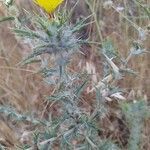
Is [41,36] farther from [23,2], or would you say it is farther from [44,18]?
[23,2]

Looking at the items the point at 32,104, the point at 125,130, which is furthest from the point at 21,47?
the point at 125,130

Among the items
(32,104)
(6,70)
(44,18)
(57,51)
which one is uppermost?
(44,18)

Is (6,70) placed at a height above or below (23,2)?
below

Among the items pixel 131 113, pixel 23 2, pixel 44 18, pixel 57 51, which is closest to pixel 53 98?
pixel 57 51

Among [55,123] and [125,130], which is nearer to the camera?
[55,123]

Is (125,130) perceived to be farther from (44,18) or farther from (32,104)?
(44,18)

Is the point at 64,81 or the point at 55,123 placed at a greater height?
the point at 64,81

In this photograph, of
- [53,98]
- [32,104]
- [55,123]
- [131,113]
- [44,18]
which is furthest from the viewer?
[32,104]

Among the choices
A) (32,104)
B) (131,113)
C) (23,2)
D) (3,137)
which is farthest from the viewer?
(23,2)

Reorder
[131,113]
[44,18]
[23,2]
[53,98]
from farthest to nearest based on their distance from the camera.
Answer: [23,2] < [131,113] < [53,98] < [44,18]
